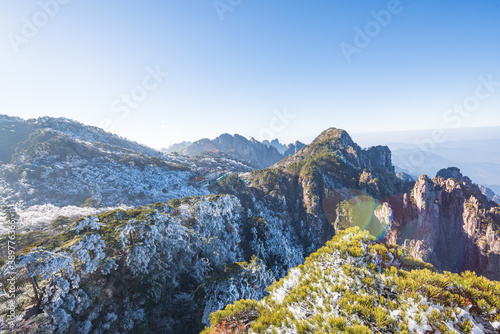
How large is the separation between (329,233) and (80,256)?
5777 centimetres

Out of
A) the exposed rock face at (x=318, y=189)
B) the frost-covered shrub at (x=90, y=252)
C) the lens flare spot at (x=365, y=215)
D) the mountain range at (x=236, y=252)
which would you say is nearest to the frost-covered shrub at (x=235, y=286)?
the mountain range at (x=236, y=252)

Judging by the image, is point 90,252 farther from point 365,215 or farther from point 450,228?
point 450,228

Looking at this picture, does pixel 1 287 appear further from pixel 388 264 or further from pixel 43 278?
pixel 388 264

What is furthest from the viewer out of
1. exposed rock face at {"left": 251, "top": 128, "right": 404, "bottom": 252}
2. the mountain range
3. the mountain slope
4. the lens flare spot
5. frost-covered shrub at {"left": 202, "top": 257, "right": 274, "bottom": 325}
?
exposed rock face at {"left": 251, "top": 128, "right": 404, "bottom": 252}

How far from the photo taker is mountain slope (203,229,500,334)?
15.5ft

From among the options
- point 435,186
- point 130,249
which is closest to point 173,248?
point 130,249

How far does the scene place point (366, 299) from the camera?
5.94m

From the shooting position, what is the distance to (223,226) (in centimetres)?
3547

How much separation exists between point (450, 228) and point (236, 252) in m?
49.5

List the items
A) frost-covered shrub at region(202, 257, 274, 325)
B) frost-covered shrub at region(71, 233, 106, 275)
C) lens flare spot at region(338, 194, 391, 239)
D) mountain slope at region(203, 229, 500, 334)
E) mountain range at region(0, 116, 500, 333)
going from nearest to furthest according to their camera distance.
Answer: mountain slope at region(203, 229, 500, 334) → mountain range at region(0, 116, 500, 333) → frost-covered shrub at region(71, 233, 106, 275) → frost-covered shrub at region(202, 257, 274, 325) → lens flare spot at region(338, 194, 391, 239)

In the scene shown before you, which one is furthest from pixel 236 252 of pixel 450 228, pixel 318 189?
pixel 450 228

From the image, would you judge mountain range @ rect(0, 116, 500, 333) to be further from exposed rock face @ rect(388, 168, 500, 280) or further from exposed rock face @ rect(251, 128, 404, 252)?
exposed rock face @ rect(251, 128, 404, 252)

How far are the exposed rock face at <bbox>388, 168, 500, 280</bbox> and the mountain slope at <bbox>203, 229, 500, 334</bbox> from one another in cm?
4402

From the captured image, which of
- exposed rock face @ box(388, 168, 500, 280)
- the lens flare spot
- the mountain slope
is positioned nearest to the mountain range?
the mountain slope
